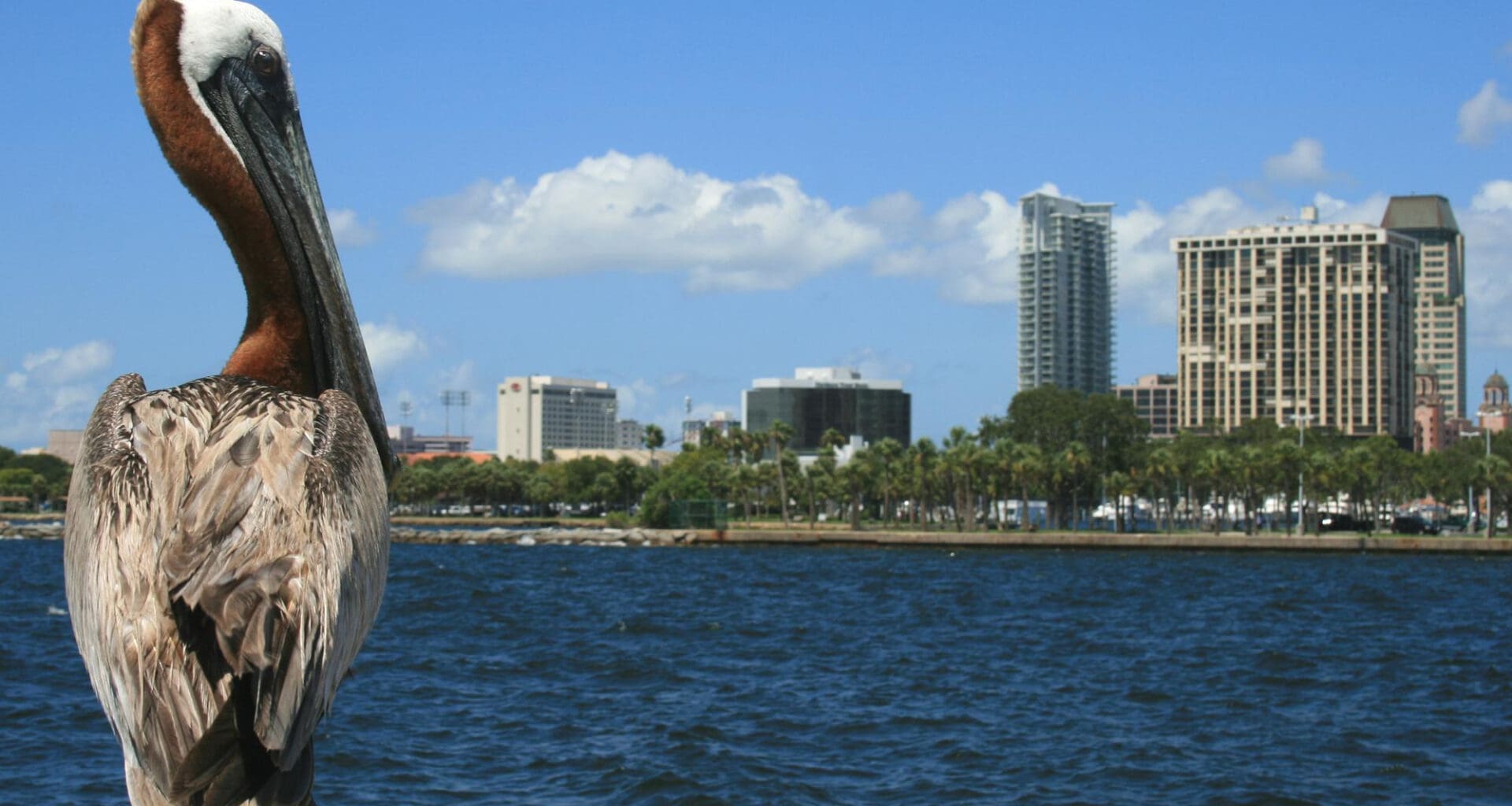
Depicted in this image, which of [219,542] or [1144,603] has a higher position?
[219,542]

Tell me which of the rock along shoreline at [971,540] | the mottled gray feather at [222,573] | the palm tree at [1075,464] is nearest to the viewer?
the mottled gray feather at [222,573]

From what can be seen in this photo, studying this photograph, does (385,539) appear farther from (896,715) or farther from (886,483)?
(886,483)

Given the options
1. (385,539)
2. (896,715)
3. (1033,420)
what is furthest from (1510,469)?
(385,539)

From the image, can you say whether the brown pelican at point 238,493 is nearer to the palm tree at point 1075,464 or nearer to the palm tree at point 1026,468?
the palm tree at point 1026,468

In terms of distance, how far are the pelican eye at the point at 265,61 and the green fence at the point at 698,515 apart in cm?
11841

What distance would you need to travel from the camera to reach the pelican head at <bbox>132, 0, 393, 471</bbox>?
168 inches

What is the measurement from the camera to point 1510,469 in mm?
120625

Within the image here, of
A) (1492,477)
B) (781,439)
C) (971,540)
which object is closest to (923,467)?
(781,439)

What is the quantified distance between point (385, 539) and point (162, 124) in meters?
1.42

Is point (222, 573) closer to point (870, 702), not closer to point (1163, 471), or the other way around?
point (870, 702)

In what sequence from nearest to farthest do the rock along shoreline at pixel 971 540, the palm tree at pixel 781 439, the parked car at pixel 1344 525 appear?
1. the rock along shoreline at pixel 971 540
2. the parked car at pixel 1344 525
3. the palm tree at pixel 781 439

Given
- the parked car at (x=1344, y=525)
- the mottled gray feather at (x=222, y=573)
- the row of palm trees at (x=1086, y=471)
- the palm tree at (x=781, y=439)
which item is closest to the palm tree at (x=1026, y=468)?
the row of palm trees at (x=1086, y=471)

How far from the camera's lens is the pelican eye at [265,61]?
4480 millimetres

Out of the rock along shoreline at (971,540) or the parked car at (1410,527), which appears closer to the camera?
the rock along shoreline at (971,540)
